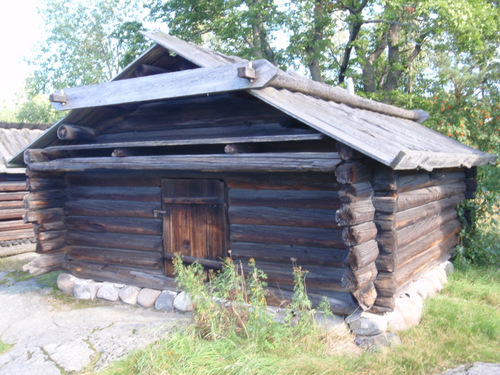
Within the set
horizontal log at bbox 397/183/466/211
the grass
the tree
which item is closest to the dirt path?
the grass

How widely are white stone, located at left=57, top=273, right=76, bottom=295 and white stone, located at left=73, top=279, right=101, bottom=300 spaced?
14cm

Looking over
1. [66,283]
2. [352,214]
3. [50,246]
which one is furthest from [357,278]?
[50,246]

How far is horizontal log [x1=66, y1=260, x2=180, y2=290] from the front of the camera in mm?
7062

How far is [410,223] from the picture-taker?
619 cm

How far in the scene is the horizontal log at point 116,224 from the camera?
7.15m

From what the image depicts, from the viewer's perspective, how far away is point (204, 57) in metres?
6.21

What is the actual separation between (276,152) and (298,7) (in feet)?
46.3

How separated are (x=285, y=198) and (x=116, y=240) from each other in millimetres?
3270

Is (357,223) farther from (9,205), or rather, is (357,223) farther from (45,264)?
(9,205)

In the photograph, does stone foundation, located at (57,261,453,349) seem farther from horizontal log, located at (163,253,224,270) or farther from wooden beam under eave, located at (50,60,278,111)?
wooden beam under eave, located at (50,60,278,111)

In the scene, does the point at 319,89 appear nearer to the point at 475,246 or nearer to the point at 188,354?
the point at 188,354

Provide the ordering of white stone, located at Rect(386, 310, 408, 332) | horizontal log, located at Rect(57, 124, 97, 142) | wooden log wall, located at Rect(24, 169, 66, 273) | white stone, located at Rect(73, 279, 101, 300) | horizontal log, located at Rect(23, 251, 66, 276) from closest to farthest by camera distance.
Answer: white stone, located at Rect(386, 310, 408, 332) → horizontal log, located at Rect(57, 124, 97, 142) → white stone, located at Rect(73, 279, 101, 300) → wooden log wall, located at Rect(24, 169, 66, 273) → horizontal log, located at Rect(23, 251, 66, 276)

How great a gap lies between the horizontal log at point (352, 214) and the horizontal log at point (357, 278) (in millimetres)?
540

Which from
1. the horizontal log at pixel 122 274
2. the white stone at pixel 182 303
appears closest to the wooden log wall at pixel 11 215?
the horizontal log at pixel 122 274
